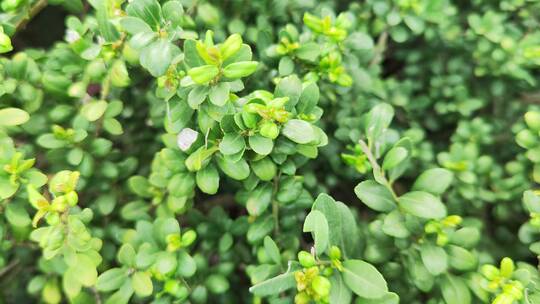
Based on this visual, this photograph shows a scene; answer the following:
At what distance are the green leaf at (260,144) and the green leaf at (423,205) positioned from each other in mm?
369

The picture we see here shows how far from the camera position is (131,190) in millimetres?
1456

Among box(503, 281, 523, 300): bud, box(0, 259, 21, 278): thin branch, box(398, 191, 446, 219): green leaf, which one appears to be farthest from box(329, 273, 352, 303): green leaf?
box(0, 259, 21, 278): thin branch

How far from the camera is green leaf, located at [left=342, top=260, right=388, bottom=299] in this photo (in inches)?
40.0

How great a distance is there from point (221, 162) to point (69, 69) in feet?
1.75

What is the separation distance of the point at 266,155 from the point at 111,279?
0.47m

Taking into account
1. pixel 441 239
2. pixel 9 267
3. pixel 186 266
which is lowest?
pixel 9 267

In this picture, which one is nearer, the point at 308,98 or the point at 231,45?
the point at 231,45

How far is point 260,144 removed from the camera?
3.45 ft

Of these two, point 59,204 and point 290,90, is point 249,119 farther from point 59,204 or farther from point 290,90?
point 59,204

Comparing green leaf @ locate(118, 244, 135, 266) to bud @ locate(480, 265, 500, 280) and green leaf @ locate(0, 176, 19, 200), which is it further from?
bud @ locate(480, 265, 500, 280)

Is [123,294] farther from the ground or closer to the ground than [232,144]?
Answer: closer to the ground

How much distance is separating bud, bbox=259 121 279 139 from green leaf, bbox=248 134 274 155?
0.09ft

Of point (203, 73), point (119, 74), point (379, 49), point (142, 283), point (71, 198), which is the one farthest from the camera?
point (379, 49)

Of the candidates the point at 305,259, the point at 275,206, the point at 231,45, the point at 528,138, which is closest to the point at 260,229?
the point at 275,206
